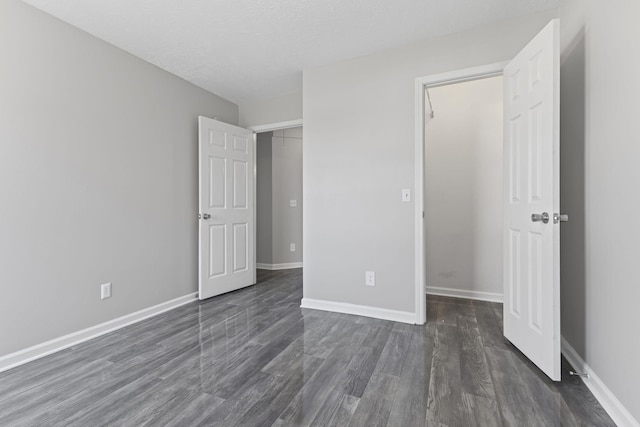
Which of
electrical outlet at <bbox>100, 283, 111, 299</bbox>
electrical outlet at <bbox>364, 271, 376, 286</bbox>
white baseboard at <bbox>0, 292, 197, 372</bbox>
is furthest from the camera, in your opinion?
electrical outlet at <bbox>364, 271, 376, 286</bbox>

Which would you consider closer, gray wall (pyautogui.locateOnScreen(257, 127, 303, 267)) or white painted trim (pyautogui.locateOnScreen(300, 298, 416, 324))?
white painted trim (pyautogui.locateOnScreen(300, 298, 416, 324))

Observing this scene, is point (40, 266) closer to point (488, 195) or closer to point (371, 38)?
point (371, 38)

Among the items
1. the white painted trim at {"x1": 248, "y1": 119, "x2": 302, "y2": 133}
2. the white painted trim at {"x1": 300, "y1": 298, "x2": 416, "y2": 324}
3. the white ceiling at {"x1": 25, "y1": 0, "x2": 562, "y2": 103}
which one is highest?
the white ceiling at {"x1": 25, "y1": 0, "x2": 562, "y2": 103}

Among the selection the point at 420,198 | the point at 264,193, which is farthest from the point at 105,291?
the point at 264,193

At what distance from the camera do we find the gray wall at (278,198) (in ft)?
17.0

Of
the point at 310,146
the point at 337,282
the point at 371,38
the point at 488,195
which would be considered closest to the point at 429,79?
the point at 371,38

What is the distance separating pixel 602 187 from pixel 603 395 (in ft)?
3.38

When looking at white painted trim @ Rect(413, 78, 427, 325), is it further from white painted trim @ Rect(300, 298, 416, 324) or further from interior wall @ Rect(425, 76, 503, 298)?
interior wall @ Rect(425, 76, 503, 298)

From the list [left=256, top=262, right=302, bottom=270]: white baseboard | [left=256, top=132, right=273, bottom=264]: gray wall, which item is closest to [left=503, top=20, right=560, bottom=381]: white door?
[left=256, top=262, right=302, bottom=270]: white baseboard

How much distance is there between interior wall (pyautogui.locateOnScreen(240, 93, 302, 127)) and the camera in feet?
12.0

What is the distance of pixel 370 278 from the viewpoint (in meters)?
2.77

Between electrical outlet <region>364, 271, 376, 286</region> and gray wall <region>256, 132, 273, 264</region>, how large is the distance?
272 cm

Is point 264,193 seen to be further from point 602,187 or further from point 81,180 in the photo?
point 602,187

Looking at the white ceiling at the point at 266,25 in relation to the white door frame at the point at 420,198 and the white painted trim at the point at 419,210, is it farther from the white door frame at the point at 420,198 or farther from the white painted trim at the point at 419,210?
the white painted trim at the point at 419,210
